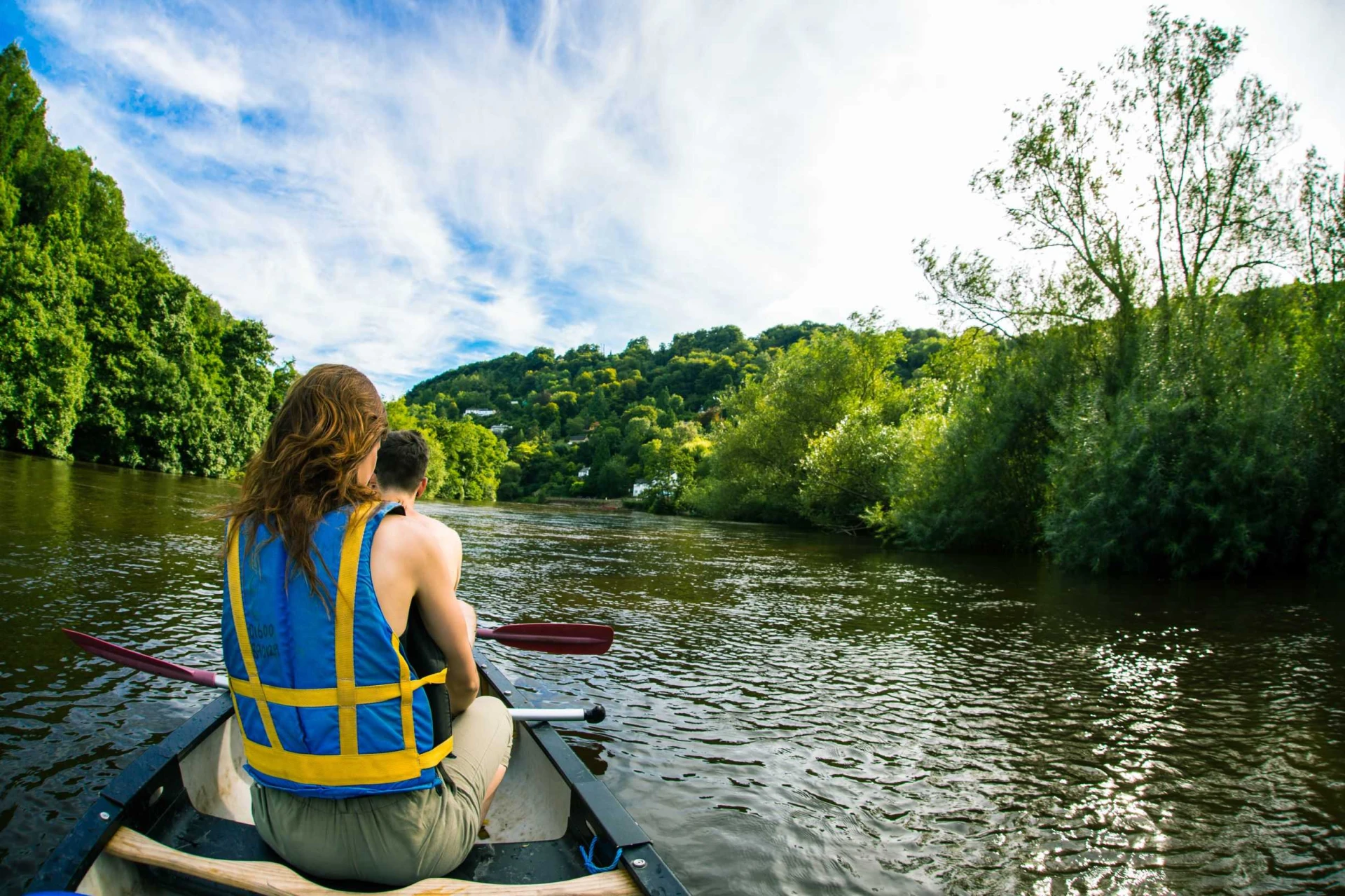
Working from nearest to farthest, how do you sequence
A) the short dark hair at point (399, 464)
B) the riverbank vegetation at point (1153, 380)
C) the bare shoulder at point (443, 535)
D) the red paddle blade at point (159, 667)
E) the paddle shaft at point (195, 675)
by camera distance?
the bare shoulder at point (443, 535) < the paddle shaft at point (195, 675) < the red paddle blade at point (159, 667) < the short dark hair at point (399, 464) < the riverbank vegetation at point (1153, 380)

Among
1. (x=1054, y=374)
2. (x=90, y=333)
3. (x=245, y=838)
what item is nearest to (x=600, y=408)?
(x=90, y=333)

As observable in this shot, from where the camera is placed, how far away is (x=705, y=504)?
1929 inches

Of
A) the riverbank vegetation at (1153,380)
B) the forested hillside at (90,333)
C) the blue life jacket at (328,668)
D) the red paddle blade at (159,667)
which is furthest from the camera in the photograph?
the forested hillside at (90,333)

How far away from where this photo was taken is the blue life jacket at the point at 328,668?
2186mm

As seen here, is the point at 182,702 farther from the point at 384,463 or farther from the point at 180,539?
the point at 180,539

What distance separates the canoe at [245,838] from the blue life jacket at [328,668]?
0.39 m

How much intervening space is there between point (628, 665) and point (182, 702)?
3.75 m

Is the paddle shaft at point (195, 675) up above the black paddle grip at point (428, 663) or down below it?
below

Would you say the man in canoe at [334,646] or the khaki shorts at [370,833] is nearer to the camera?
the man in canoe at [334,646]

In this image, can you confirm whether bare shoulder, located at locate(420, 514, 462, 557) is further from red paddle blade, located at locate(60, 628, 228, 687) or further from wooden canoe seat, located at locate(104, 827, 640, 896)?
red paddle blade, located at locate(60, 628, 228, 687)

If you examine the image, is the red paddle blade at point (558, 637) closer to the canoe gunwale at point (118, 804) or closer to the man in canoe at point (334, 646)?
the canoe gunwale at point (118, 804)

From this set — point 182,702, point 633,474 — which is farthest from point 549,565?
point 633,474

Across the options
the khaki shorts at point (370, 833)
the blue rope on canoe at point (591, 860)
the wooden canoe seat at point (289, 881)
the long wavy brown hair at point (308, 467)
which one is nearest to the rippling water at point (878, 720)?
the blue rope on canoe at point (591, 860)

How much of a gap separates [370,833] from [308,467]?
1.16m
